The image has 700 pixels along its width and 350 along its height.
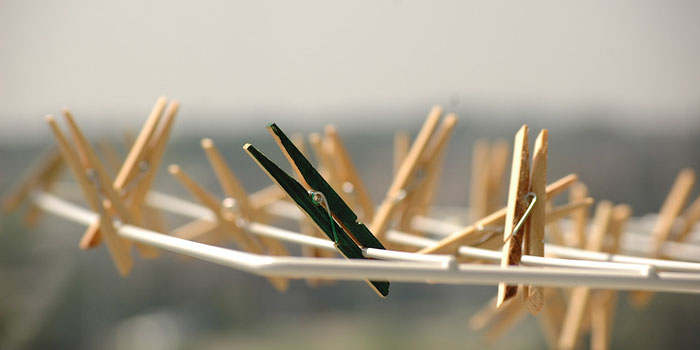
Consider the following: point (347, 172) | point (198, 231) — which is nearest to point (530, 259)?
point (347, 172)

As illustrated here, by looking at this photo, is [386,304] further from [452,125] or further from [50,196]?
[452,125]

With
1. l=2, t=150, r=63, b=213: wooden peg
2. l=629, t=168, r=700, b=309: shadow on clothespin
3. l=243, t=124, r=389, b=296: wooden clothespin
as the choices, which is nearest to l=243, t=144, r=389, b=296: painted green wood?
l=243, t=124, r=389, b=296: wooden clothespin

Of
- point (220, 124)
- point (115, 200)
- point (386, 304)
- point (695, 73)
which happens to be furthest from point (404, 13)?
point (115, 200)

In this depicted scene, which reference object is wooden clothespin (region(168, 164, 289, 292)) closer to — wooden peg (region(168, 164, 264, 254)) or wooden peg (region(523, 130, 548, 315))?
wooden peg (region(168, 164, 264, 254))

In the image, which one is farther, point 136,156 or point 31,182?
point 31,182

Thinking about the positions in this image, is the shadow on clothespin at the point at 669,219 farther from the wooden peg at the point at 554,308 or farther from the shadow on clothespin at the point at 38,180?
the shadow on clothespin at the point at 38,180

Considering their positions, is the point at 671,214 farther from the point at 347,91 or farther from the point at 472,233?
the point at 347,91
